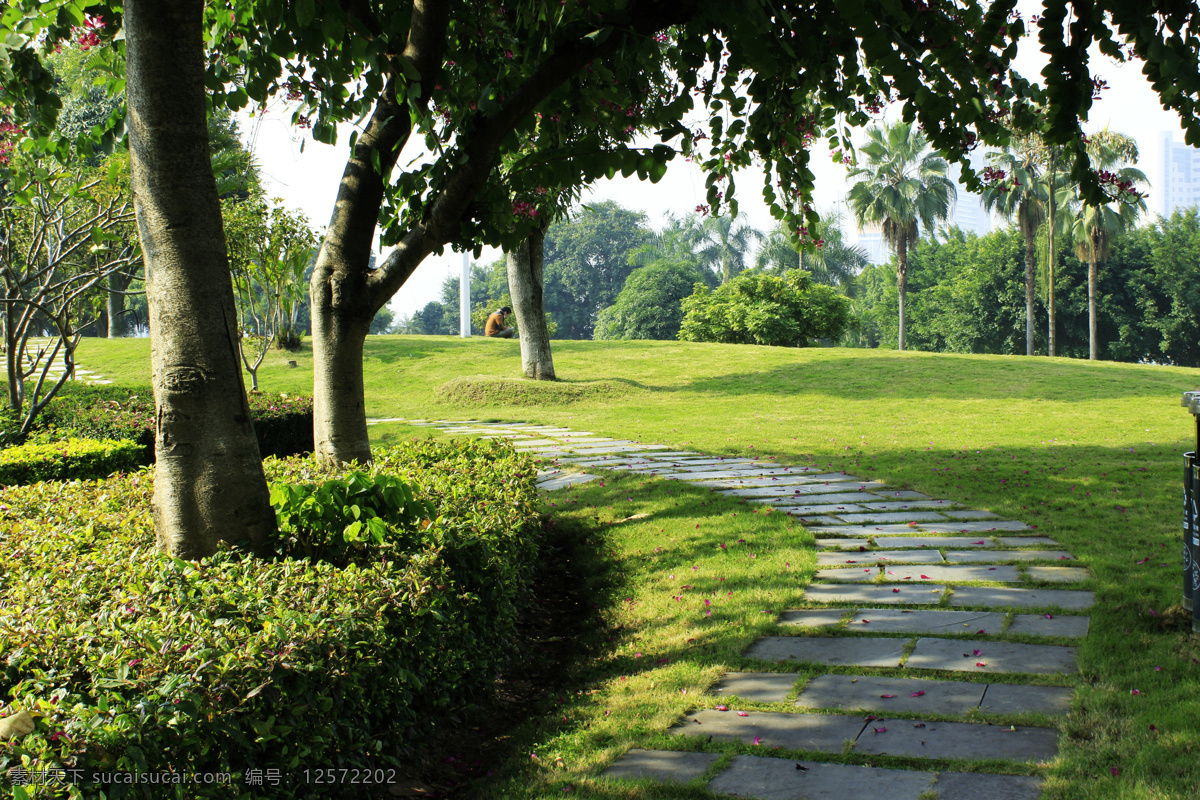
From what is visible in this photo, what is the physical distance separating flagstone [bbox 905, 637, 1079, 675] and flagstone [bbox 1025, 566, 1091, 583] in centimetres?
104

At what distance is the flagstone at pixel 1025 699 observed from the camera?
288 cm

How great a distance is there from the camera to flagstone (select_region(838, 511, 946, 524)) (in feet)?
19.5

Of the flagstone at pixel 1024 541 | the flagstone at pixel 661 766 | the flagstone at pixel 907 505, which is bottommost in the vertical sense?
the flagstone at pixel 661 766

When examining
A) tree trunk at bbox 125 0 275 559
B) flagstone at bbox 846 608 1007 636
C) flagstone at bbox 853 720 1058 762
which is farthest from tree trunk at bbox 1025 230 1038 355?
tree trunk at bbox 125 0 275 559

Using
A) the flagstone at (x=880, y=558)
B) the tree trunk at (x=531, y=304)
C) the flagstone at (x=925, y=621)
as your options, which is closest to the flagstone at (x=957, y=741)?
the flagstone at (x=925, y=621)

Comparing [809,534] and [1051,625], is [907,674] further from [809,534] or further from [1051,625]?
[809,534]

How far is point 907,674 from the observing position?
3.26 meters

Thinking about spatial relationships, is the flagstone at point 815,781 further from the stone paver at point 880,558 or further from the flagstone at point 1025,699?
the stone paver at point 880,558

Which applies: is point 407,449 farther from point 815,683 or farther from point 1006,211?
point 1006,211

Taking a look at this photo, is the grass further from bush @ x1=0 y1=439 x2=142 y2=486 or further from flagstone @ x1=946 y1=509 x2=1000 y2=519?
bush @ x1=0 y1=439 x2=142 y2=486

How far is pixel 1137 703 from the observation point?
111 inches

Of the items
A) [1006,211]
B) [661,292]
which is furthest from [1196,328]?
[661,292]

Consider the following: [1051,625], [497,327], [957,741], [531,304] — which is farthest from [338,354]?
[497,327]

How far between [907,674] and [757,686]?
0.63 metres
